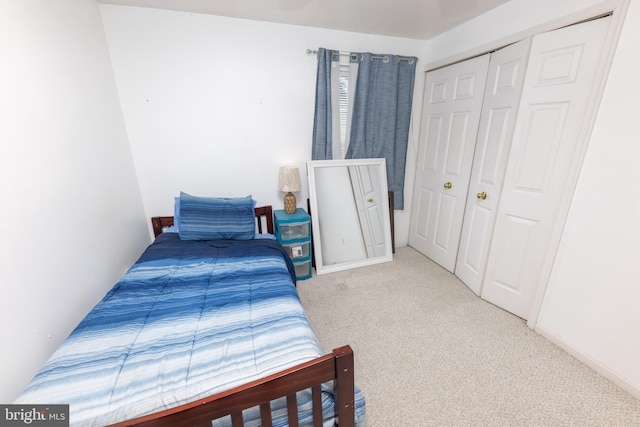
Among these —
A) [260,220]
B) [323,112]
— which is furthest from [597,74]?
[260,220]

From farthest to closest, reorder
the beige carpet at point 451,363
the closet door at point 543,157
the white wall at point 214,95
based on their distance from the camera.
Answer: the white wall at point 214,95 < the closet door at point 543,157 < the beige carpet at point 451,363

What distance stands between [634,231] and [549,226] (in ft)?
1.31

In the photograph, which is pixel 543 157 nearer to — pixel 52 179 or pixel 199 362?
pixel 199 362

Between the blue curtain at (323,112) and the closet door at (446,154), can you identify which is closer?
the closet door at (446,154)

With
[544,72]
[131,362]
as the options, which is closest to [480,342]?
[544,72]

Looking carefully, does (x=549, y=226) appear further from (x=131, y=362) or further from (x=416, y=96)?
(x=131, y=362)

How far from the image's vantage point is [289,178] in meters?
2.45

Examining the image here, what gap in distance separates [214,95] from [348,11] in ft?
4.30

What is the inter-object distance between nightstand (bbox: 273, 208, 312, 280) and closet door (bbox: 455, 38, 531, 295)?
150cm

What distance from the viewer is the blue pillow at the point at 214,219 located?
6.89ft

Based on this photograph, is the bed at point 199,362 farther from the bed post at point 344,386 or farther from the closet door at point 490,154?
the closet door at point 490,154

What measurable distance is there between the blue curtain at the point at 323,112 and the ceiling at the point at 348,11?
0.94ft

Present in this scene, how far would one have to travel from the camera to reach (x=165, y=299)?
139 centimetres

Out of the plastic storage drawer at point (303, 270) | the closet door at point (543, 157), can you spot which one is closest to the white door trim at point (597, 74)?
the closet door at point (543, 157)
